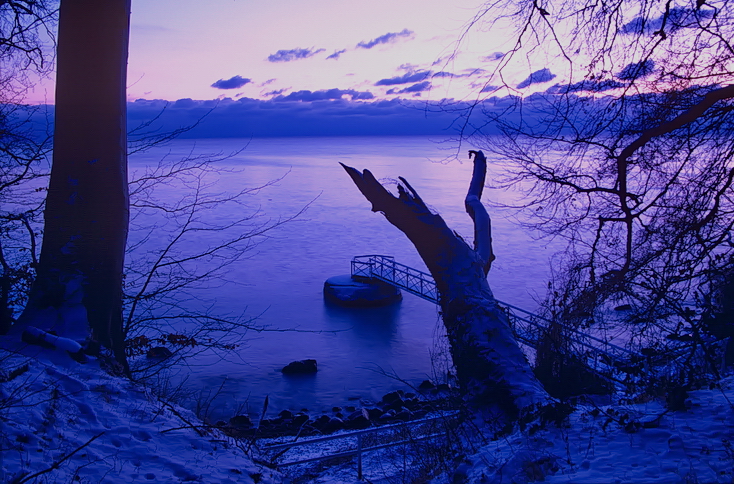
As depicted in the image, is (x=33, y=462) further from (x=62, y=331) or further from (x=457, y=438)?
(x=457, y=438)

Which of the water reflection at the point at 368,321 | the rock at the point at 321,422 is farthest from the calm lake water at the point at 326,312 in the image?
the rock at the point at 321,422

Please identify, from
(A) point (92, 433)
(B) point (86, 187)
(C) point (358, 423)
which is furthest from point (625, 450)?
(C) point (358, 423)

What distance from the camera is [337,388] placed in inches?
666

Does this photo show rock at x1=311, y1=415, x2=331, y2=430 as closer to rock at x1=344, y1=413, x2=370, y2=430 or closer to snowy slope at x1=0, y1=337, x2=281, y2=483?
rock at x1=344, y1=413, x2=370, y2=430

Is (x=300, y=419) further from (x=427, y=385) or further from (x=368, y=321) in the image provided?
(x=368, y=321)

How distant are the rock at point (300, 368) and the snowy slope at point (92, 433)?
13882mm

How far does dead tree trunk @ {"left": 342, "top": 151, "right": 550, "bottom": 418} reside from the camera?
4727mm

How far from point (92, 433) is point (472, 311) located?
3574 mm

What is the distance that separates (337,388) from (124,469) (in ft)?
46.0

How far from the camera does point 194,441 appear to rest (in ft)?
13.1

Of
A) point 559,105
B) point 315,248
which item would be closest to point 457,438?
point 559,105

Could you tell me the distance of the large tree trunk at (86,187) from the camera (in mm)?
4773

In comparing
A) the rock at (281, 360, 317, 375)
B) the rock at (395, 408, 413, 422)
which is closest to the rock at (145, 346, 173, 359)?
the rock at (281, 360, 317, 375)

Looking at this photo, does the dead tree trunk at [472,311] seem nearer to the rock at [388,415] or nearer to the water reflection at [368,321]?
the rock at [388,415]
